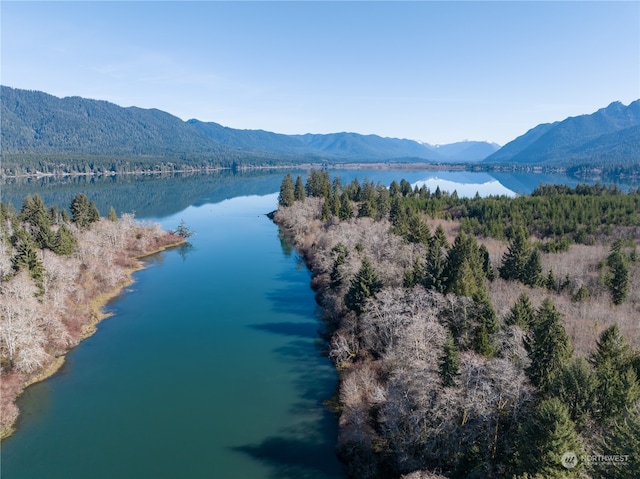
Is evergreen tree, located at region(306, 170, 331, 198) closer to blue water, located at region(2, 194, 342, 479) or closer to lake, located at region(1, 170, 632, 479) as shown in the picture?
lake, located at region(1, 170, 632, 479)

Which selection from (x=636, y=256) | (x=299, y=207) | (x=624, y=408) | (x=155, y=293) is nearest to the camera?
(x=624, y=408)

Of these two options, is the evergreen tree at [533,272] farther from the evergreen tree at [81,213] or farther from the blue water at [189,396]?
the evergreen tree at [81,213]

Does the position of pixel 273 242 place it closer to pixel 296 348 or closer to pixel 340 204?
pixel 340 204

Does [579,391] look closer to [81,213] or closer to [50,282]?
[50,282]

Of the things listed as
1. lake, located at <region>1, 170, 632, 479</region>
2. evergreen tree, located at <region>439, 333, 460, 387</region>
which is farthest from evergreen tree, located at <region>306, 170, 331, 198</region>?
evergreen tree, located at <region>439, 333, 460, 387</region>

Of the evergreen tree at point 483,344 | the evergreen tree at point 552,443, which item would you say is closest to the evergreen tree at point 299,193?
the evergreen tree at point 483,344

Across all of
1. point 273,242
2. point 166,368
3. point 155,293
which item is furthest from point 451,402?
point 273,242
